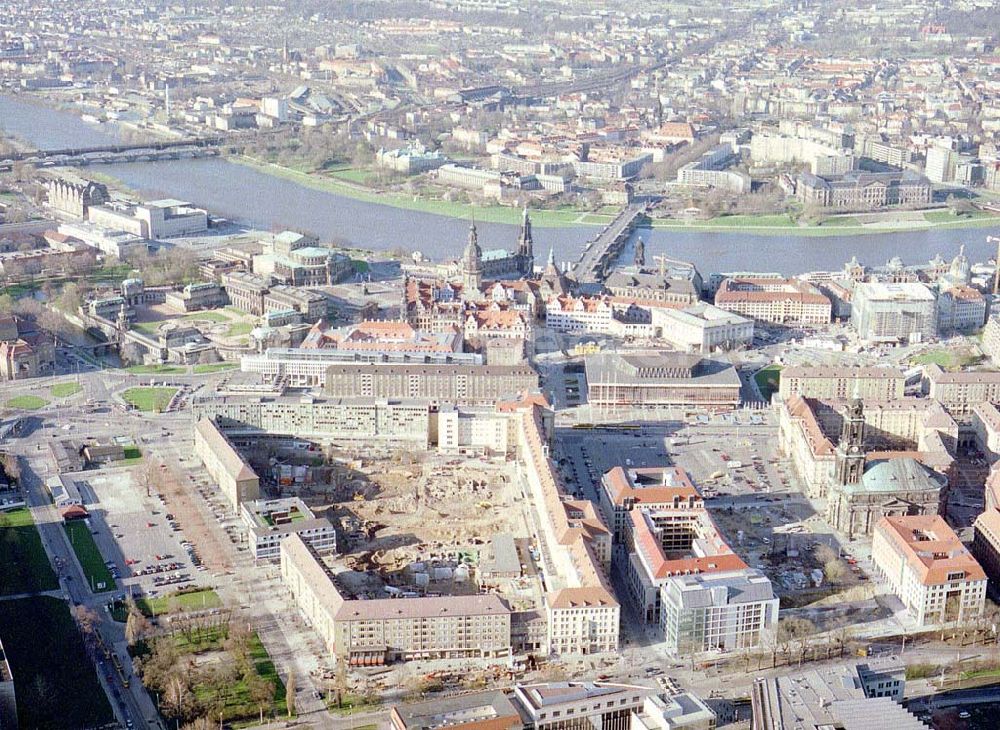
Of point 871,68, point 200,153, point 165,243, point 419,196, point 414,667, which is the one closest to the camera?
point 414,667

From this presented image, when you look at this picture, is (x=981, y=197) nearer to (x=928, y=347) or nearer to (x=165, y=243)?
(x=928, y=347)

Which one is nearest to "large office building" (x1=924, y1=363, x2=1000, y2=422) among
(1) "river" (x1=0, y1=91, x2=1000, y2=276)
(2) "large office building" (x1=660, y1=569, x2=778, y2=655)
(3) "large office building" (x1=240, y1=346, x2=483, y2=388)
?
(3) "large office building" (x1=240, y1=346, x2=483, y2=388)

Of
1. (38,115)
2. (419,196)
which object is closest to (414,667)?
(419,196)

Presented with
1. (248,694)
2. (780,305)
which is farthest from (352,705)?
(780,305)

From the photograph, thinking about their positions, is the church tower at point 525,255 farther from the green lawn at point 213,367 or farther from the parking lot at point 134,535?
the parking lot at point 134,535

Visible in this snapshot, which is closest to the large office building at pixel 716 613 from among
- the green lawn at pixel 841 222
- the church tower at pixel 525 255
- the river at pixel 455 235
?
the church tower at pixel 525 255

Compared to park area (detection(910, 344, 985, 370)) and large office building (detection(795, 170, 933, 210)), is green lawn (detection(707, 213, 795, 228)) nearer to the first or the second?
large office building (detection(795, 170, 933, 210))
